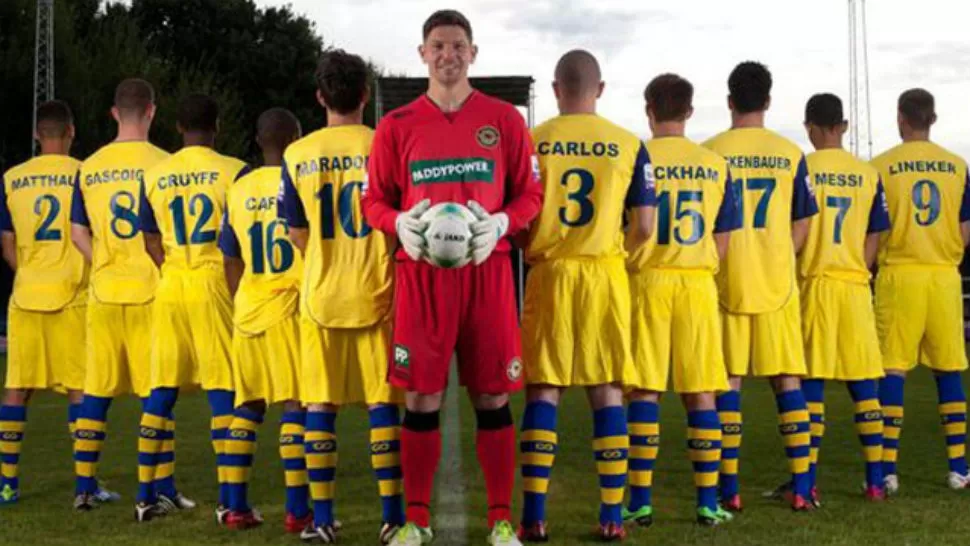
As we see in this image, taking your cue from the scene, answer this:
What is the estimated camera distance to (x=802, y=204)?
761cm

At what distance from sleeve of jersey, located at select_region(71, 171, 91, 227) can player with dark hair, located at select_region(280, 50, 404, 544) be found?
1.99 metres

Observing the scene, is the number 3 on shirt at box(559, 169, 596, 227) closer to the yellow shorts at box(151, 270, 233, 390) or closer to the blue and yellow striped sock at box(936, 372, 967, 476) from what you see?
the yellow shorts at box(151, 270, 233, 390)

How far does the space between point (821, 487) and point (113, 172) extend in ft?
15.5

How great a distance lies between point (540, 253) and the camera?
256 inches

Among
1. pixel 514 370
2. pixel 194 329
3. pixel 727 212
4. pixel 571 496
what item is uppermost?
pixel 727 212

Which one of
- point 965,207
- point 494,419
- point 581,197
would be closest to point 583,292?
point 581,197

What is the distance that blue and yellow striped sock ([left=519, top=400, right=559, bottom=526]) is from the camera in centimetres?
632

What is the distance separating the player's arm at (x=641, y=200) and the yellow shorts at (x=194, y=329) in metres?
2.33

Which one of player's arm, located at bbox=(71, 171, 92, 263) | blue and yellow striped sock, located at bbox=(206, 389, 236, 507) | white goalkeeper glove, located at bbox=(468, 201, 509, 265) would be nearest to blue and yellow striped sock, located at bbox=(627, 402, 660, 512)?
white goalkeeper glove, located at bbox=(468, 201, 509, 265)

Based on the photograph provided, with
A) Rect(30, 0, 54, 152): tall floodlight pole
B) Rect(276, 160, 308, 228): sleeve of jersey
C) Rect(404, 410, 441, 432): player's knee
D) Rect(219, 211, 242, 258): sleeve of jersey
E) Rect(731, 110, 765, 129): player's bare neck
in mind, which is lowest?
Rect(404, 410, 441, 432): player's knee

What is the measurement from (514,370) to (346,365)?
982 millimetres

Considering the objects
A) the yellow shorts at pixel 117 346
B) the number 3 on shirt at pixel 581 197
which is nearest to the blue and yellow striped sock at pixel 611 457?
the number 3 on shirt at pixel 581 197

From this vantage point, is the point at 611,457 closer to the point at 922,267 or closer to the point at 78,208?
the point at 922,267

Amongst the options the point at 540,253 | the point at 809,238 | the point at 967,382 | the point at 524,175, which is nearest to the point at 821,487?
the point at 809,238
